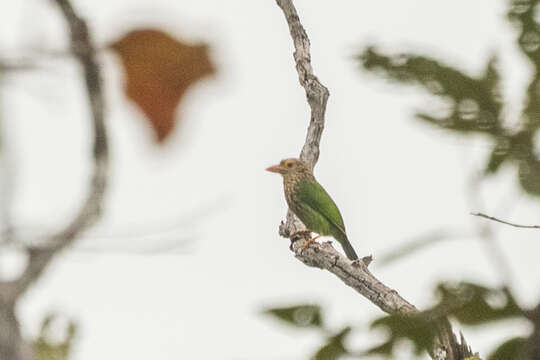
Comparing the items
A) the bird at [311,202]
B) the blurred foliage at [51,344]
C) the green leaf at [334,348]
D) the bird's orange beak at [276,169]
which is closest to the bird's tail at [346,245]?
the bird at [311,202]

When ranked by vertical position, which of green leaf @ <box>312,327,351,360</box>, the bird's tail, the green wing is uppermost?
the green wing

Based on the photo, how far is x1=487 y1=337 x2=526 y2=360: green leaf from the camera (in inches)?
43.9

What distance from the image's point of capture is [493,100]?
0.98 meters

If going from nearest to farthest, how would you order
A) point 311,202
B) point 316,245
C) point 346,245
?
point 316,245
point 311,202
point 346,245

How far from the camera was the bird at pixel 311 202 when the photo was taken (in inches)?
268

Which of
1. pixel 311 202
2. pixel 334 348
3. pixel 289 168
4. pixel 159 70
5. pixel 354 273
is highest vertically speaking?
pixel 289 168

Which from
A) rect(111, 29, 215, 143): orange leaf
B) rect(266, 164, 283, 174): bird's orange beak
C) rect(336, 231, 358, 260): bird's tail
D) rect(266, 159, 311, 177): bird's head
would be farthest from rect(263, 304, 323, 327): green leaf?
rect(266, 164, 283, 174): bird's orange beak

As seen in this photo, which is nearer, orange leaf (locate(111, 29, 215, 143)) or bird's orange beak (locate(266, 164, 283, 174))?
orange leaf (locate(111, 29, 215, 143))

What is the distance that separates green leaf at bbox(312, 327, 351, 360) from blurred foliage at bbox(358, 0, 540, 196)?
313 mm

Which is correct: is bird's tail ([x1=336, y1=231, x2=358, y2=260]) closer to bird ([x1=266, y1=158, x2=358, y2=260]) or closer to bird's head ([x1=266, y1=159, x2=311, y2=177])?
bird ([x1=266, y1=158, x2=358, y2=260])

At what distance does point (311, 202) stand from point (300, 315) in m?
5.86

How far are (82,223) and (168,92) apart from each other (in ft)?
0.73

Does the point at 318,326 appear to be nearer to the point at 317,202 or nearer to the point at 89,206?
the point at 89,206

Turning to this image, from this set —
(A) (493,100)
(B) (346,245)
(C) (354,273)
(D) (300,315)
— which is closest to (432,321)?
(D) (300,315)
